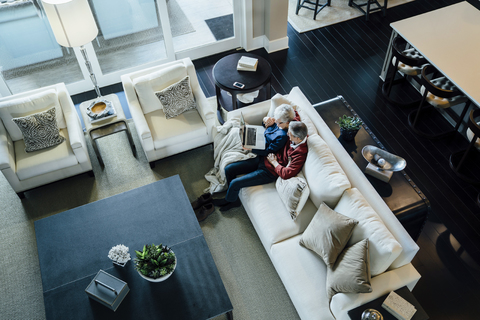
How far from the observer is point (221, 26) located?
5637 millimetres

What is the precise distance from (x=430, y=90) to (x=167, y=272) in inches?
130

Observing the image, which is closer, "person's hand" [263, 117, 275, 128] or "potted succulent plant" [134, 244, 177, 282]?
"potted succulent plant" [134, 244, 177, 282]

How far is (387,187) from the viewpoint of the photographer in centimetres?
346

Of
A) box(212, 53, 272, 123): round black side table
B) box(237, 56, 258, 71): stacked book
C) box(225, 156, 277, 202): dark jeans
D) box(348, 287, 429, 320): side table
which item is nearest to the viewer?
box(348, 287, 429, 320): side table

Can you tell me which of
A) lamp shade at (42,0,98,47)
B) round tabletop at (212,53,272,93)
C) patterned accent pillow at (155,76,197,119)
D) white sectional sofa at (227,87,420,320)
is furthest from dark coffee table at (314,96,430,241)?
lamp shade at (42,0,98,47)

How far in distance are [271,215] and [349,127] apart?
109 cm

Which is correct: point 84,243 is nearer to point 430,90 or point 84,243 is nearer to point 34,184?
point 34,184

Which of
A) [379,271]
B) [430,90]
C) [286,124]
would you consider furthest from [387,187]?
[430,90]

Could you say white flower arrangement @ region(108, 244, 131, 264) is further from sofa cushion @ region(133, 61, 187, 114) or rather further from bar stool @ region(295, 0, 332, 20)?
bar stool @ region(295, 0, 332, 20)

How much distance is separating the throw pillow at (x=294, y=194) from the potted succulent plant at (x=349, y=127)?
612 mm

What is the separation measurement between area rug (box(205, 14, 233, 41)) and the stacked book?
130cm

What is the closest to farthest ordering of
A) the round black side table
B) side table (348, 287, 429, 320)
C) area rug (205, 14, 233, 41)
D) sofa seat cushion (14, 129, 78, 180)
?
side table (348, 287, 429, 320) < sofa seat cushion (14, 129, 78, 180) < the round black side table < area rug (205, 14, 233, 41)

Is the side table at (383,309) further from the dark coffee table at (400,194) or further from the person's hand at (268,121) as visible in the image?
the person's hand at (268,121)

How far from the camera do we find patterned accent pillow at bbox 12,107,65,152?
3.97 m
